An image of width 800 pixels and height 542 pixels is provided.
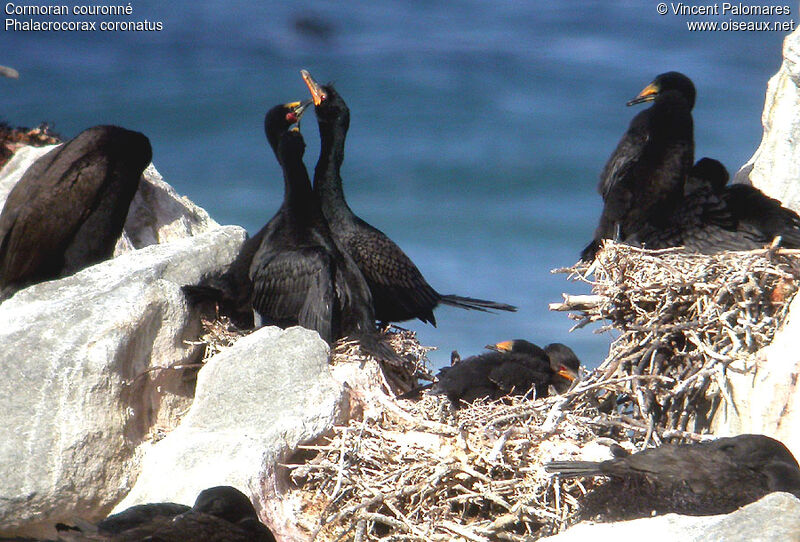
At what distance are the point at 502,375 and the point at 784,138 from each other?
107 inches

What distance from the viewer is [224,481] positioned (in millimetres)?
5824

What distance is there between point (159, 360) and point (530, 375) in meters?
2.31

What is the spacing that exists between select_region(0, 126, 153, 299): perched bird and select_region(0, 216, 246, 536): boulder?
0.97m

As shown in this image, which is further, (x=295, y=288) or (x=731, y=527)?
(x=295, y=288)

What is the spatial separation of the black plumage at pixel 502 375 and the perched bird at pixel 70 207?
2599 millimetres

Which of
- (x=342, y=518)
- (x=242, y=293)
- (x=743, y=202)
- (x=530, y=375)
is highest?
(x=743, y=202)

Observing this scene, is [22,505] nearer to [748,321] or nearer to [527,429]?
[527,429]

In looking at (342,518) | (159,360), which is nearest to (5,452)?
(159,360)

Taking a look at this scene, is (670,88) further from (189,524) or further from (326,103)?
(189,524)

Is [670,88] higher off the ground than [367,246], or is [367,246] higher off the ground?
[670,88]

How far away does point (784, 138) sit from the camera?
8828 mm

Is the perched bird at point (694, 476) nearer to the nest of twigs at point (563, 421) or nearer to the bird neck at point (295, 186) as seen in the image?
the nest of twigs at point (563, 421)

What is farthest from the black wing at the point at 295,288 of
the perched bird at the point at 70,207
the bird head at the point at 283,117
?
the perched bird at the point at 70,207

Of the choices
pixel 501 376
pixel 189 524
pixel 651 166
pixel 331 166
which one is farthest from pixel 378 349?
pixel 189 524
